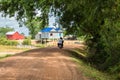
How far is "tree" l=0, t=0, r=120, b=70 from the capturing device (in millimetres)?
26397

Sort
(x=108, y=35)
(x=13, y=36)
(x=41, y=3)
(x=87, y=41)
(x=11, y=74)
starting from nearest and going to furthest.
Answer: (x=11, y=74), (x=108, y=35), (x=41, y=3), (x=87, y=41), (x=13, y=36)

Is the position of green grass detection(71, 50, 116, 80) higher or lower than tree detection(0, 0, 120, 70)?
lower

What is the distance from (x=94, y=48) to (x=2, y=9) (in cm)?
1051

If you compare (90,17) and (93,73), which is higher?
(90,17)

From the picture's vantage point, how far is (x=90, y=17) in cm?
2898

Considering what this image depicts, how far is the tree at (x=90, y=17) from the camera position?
A: 26397 mm

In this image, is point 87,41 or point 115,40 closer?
point 115,40

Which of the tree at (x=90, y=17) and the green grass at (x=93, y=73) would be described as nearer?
the green grass at (x=93, y=73)

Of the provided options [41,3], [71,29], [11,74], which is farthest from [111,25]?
[71,29]

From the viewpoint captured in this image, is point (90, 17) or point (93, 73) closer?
point (93, 73)

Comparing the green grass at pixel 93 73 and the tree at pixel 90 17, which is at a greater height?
the tree at pixel 90 17

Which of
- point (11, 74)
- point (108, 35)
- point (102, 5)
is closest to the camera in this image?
Result: point (11, 74)

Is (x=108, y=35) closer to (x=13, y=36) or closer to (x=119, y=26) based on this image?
(x=119, y=26)

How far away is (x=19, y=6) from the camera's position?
4153 centimetres
